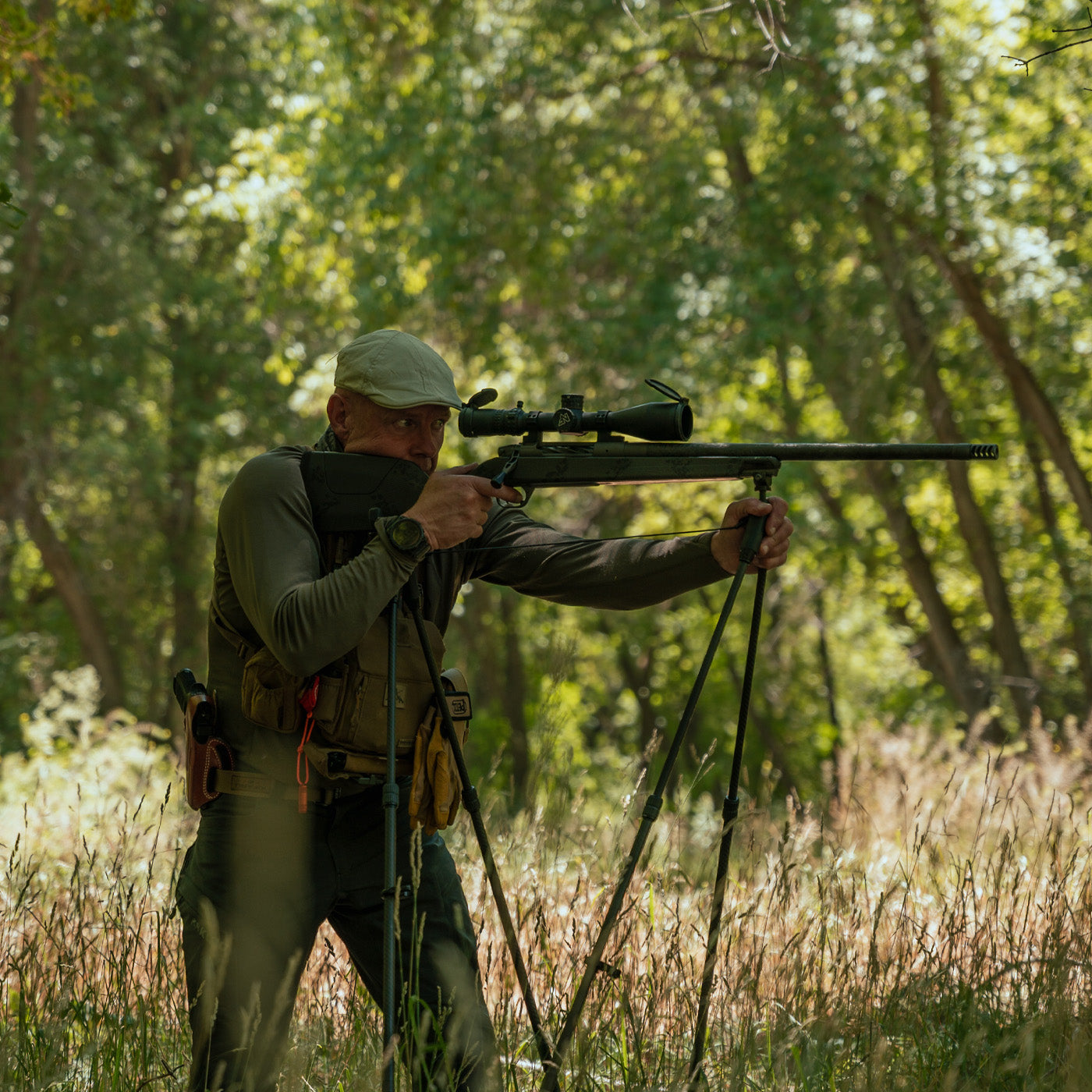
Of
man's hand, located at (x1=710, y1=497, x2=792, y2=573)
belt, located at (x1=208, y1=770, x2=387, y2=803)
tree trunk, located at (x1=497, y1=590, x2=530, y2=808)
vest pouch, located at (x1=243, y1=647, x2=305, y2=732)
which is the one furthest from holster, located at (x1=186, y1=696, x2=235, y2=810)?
tree trunk, located at (x1=497, y1=590, x2=530, y2=808)

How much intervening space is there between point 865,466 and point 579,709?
10517mm

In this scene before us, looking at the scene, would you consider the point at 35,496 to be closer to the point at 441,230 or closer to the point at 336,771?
the point at 441,230

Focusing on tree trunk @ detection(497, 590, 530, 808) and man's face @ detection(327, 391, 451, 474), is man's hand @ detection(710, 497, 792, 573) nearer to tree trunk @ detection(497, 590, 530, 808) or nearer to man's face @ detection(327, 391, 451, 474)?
man's face @ detection(327, 391, 451, 474)

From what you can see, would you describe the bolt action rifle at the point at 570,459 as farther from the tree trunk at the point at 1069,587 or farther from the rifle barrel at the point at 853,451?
the tree trunk at the point at 1069,587

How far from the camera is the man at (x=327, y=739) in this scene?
8.75ft

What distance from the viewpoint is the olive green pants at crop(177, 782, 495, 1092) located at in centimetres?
266

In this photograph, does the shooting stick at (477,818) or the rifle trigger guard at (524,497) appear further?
the rifle trigger guard at (524,497)

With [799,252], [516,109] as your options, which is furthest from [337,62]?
[799,252]

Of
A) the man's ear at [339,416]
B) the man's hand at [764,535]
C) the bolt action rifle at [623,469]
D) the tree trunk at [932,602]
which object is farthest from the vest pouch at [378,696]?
the tree trunk at [932,602]

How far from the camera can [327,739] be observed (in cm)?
285

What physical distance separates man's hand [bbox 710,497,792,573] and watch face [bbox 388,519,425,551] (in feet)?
2.43

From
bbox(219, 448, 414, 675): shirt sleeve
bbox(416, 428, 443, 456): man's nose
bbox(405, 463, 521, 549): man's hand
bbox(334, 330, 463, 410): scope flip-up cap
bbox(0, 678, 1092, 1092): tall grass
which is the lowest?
bbox(0, 678, 1092, 1092): tall grass

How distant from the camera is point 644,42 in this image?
1075cm

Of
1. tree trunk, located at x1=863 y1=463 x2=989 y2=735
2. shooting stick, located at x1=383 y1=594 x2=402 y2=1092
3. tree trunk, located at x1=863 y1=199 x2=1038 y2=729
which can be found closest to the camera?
shooting stick, located at x1=383 y1=594 x2=402 y2=1092
